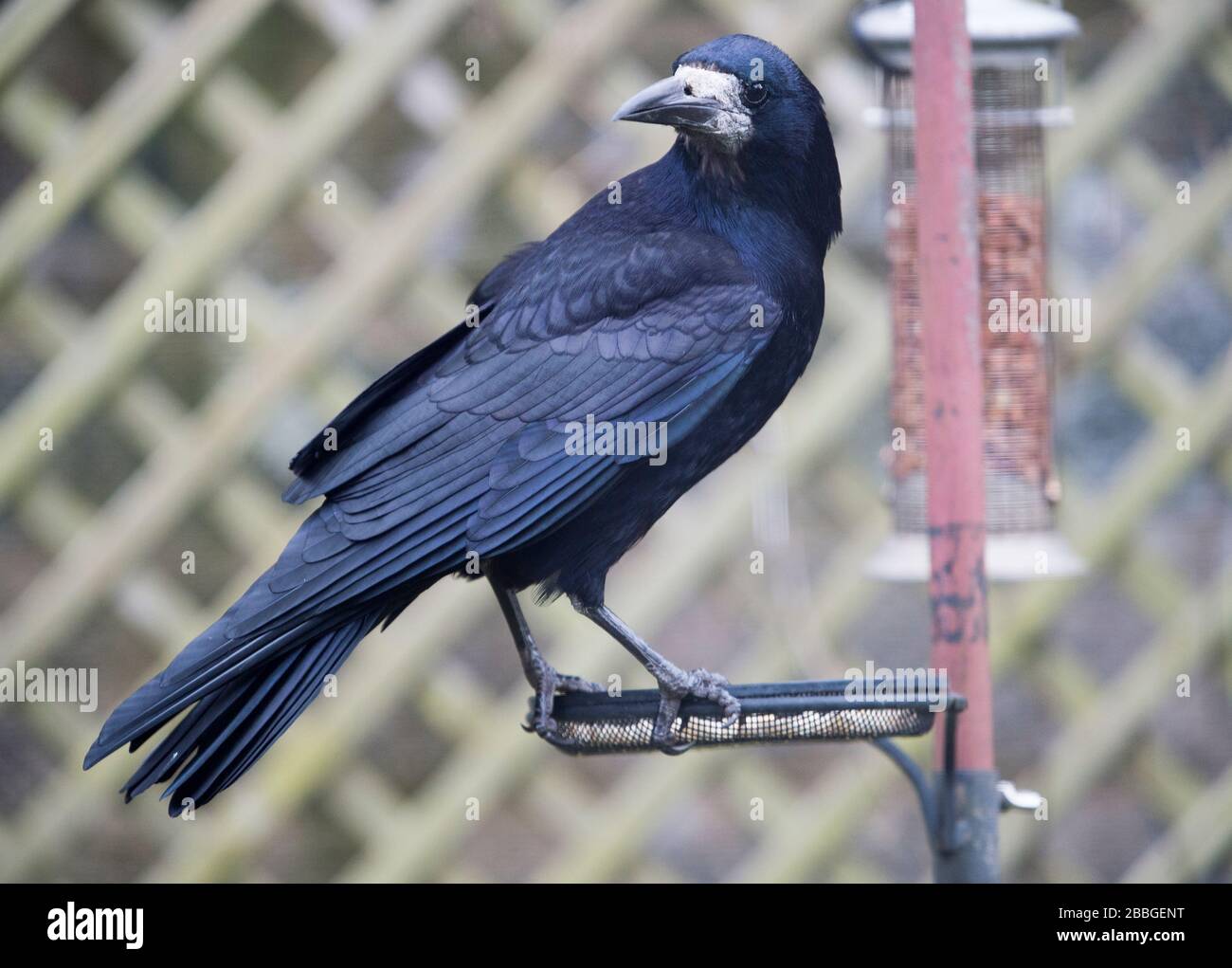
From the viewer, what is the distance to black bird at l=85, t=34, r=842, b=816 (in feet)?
3.45

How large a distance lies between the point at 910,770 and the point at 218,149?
Result: 4.63ft

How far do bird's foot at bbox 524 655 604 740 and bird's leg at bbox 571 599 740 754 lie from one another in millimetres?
61

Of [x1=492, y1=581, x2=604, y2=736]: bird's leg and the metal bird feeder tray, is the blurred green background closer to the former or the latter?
the metal bird feeder tray

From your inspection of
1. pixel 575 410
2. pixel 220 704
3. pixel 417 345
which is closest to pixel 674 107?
pixel 575 410

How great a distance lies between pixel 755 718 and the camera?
3.48 ft

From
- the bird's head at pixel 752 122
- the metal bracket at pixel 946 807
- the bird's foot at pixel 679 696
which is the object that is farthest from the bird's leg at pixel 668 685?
the bird's head at pixel 752 122

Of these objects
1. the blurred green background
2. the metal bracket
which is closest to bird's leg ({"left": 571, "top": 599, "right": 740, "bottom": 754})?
the metal bracket

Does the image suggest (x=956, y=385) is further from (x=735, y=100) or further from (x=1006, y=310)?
(x=1006, y=310)

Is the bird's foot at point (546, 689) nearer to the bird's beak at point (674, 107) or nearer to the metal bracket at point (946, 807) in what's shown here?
the metal bracket at point (946, 807)

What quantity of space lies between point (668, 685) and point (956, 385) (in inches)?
12.1

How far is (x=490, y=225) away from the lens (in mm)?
2057

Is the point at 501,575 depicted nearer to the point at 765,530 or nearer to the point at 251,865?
the point at 765,530
